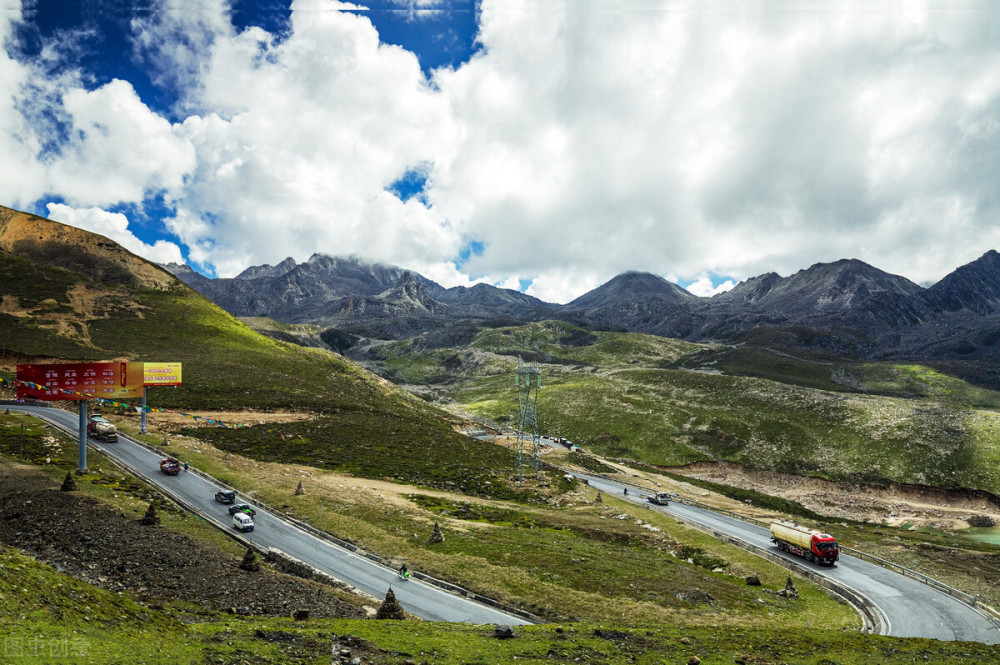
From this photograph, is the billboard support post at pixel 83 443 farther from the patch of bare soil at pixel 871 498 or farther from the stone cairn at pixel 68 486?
the patch of bare soil at pixel 871 498

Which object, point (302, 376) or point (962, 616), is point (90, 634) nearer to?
point (962, 616)

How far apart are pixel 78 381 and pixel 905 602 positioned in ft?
250

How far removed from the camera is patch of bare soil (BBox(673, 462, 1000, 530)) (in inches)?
3477

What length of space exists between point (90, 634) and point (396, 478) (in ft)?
183

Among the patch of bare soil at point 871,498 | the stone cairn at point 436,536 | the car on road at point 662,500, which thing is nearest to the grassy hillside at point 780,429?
the patch of bare soil at point 871,498

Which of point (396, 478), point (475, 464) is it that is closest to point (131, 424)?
point (396, 478)

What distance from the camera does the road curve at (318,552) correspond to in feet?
100

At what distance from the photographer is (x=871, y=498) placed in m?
101

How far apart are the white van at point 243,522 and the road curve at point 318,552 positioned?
0.65 meters

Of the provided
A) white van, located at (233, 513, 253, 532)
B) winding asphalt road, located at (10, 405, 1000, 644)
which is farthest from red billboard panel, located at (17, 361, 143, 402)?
white van, located at (233, 513, 253, 532)

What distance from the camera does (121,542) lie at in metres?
29.2

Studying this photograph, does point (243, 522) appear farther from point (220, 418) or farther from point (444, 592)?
point (220, 418)

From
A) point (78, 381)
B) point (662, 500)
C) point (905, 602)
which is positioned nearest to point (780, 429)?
point (662, 500)

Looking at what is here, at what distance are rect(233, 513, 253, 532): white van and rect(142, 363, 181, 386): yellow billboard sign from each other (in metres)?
33.4
